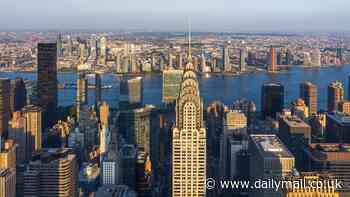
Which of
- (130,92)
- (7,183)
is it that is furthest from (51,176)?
(130,92)

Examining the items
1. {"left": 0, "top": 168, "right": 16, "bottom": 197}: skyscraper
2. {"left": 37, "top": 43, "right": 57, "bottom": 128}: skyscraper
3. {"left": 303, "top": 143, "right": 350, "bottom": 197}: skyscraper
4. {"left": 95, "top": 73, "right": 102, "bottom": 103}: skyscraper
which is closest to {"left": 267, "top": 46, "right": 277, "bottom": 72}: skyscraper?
{"left": 303, "top": 143, "right": 350, "bottom": 197}: skyscraper

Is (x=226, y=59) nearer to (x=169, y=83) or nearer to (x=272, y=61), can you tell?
A: (x=272, y=61)

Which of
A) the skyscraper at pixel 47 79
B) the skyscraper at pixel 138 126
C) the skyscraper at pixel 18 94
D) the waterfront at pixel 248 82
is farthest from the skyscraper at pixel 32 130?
the skyscraper at pixel 138 126

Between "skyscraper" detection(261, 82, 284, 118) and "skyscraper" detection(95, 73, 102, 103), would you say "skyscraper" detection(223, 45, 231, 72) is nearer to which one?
"skyscraper" detection(261, 82, 284, 118)

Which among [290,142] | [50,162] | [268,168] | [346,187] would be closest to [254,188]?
[268,168]

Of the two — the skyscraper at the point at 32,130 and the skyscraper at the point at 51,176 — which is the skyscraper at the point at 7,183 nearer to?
the skyscraper at the point at 51,176

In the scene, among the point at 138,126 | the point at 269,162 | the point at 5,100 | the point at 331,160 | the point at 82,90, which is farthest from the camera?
the point at 82,90

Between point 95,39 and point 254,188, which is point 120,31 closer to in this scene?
point 95,39
